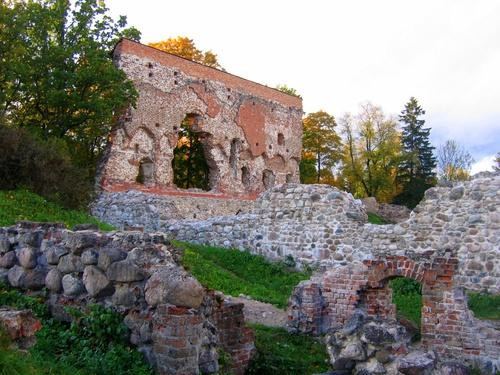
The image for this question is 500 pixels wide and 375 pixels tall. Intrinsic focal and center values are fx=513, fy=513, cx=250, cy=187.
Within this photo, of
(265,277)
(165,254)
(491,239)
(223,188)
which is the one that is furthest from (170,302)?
(223,188)

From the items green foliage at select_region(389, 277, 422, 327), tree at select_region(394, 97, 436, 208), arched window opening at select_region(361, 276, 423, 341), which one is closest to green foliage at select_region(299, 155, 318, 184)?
tree at select_region(394, 97, 436, 208)

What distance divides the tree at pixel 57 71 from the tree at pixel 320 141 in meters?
23.0

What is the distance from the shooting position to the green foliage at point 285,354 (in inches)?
237

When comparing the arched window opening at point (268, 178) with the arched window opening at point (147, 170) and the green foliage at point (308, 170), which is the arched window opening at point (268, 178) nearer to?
the green foliage at point (308, 170)

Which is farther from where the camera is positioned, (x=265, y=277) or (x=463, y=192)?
(x=265, y=277)

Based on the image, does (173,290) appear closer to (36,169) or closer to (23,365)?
(23,365)

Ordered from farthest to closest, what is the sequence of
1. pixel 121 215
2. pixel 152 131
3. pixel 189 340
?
pixel 152 131 < pixel 121 215 < pixel 189 340

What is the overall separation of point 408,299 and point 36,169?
958 cm

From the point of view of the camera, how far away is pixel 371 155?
39.0m

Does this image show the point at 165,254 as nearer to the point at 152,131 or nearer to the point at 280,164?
the point at 152,131

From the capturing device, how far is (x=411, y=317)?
8.72 m

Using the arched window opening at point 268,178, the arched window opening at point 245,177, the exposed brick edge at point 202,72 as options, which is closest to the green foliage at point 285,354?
the exposed brick edge at point 202,72

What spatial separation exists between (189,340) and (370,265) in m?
3.94

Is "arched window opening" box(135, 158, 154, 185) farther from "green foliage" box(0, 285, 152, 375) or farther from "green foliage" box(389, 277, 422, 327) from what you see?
"green foliage" box(0, 285, 152, 375)
